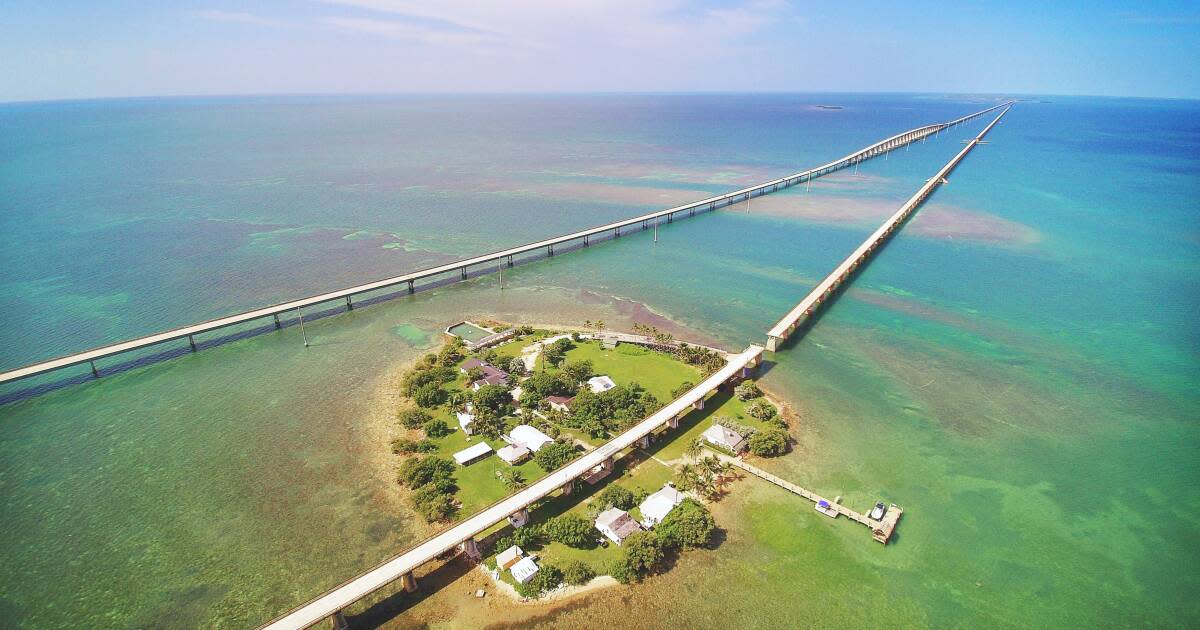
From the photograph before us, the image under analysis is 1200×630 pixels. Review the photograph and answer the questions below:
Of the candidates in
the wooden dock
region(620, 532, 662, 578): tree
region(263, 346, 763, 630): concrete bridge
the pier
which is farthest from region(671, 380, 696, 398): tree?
region(620, 532, 662, 578): tree

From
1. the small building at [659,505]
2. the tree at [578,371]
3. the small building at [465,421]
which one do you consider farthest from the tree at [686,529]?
the tree at [578,371]

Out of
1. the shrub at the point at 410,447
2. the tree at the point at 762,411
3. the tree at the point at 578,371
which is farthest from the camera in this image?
the tree at the point at 578,371

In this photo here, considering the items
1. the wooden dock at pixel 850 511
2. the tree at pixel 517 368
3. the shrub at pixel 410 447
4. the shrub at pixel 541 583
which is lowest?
the wooden dock at pixel 850 511

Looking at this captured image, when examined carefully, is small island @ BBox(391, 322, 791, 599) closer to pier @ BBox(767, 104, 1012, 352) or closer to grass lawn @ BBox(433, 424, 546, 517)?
grass lawn @ BBox(433, 424, 546, 517)

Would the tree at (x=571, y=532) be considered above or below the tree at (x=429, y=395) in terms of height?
below

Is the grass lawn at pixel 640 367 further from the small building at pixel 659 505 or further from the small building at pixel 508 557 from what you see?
the small building at pixel 508 557

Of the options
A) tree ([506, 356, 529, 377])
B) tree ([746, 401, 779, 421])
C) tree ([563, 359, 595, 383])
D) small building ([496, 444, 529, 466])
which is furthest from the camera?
tree ([506, 356, 529, 377])

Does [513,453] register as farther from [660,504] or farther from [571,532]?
[660,504]

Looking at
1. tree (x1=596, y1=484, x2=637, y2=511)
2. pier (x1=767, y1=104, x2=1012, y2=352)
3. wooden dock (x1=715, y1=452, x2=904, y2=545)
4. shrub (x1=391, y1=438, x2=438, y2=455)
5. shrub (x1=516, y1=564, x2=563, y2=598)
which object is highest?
pier (x1=767, y1=104, x2=1012, y2=352)
